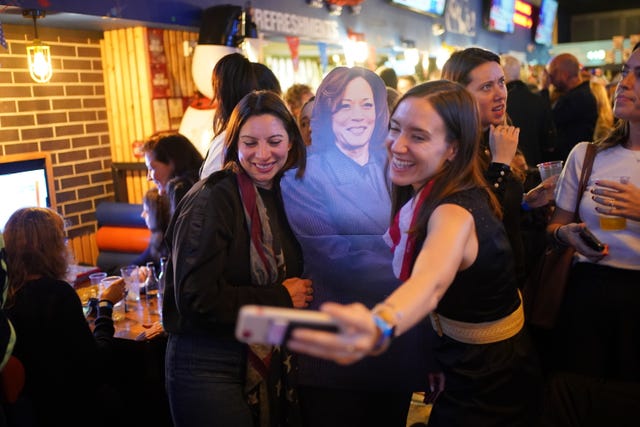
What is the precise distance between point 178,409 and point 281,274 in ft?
1.72

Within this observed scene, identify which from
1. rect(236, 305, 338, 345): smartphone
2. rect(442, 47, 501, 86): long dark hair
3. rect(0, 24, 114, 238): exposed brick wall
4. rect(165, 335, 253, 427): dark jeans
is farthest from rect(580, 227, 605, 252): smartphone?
rect(0, 24, 114, 238): exposed brick wall

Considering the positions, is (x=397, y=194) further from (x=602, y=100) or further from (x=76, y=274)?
(x=602, y=100)

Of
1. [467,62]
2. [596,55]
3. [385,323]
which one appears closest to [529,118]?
[467,62]

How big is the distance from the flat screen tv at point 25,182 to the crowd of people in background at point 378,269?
5.87ft

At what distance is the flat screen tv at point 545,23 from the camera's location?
15.8m

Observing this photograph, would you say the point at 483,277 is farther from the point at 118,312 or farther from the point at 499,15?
the point at 499,15

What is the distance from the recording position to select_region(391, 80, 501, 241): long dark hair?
148 centimetres

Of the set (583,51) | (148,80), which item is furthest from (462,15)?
(148,80)

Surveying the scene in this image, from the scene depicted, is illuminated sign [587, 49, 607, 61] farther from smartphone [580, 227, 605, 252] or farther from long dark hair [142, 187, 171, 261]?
smartphone [580, 227, 605, 252]

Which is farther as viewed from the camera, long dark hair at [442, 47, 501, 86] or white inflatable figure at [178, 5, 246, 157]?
white inflatable figure at [178, 5, 246, 157]

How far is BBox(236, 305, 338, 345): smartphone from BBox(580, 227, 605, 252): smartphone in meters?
1.44

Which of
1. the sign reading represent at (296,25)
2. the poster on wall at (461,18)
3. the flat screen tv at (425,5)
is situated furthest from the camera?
the poster on wall at (461,18)

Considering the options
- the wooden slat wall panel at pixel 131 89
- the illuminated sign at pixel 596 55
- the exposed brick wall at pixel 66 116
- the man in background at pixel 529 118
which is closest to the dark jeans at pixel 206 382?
the man in background at pixel 529 118

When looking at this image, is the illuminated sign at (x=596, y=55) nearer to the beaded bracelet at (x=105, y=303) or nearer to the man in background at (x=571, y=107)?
the man in background at (x=571, y=107)
